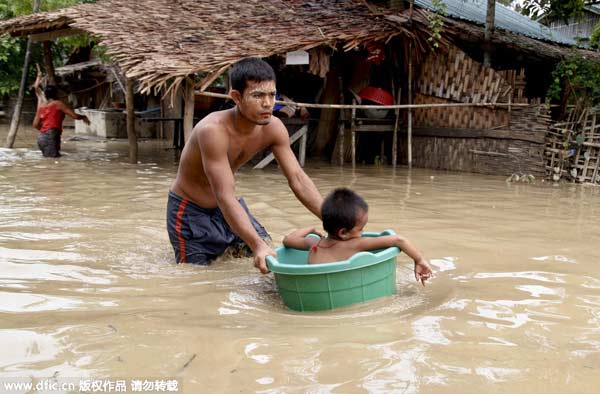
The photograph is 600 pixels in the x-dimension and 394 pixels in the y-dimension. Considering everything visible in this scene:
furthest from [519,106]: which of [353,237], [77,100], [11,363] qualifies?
[77,100]

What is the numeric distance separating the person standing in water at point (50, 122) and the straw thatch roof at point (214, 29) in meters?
1.27

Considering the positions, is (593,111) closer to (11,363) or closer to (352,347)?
(352,347)

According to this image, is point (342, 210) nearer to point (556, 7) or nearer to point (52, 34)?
point (556, 7)

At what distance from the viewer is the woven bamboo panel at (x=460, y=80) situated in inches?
354

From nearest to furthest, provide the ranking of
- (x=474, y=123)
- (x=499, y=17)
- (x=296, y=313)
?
(x=296, y=313), (x=474, y=123), (x=499, y=17)

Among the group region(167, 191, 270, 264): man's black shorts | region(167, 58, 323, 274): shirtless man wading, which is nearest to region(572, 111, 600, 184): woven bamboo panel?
region(167, 58, 323, 274): shirtless man wading

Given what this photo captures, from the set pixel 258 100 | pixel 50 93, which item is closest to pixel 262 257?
pixel 258 100

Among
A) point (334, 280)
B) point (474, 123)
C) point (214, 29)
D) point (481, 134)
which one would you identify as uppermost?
point (214, 29)

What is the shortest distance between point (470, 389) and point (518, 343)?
0.52 m

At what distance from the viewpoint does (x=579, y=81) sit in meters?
8.56

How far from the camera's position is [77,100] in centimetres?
2108

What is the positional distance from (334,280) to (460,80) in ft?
24.3

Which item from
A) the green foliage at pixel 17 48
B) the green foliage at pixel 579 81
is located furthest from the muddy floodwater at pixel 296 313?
the green foliage at pixel 17 48

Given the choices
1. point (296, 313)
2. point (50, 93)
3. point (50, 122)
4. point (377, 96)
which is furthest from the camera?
point (50, 93)
